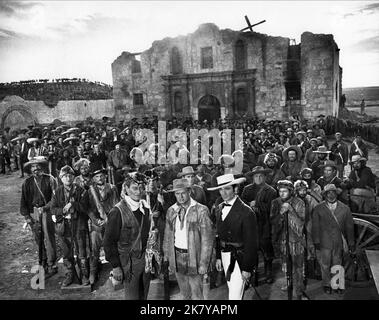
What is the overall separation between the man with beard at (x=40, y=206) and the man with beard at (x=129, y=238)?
1.94 metres

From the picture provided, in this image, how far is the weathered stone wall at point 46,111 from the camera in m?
18.0

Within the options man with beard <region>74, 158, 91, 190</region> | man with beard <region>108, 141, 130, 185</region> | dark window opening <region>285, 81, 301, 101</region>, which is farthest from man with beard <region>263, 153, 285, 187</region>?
dark window opening <region>285, 81, 301, 101</region>

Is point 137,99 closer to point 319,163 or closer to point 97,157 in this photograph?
point 97,157

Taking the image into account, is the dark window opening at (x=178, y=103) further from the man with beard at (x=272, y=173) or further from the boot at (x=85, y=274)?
the boot at (x=85, y=274)

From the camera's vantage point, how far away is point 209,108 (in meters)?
21.1

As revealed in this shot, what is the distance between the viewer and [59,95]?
24.3 m

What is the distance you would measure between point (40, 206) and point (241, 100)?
1607cm

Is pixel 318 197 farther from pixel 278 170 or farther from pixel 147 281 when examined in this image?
pixel 147 281

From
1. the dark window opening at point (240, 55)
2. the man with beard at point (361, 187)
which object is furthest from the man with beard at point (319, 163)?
the dark window opening at point (240, 55)

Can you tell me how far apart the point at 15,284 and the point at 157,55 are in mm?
17691

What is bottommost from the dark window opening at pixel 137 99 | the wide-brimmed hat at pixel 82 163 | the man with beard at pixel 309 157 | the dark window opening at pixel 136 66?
the man with beard at pixel 309 157
